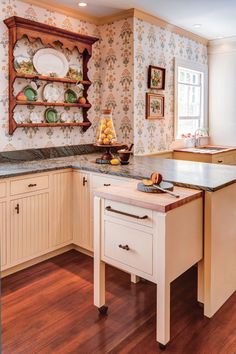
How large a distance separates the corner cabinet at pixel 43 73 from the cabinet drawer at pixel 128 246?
1.71 m

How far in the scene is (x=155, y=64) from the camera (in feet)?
13.4

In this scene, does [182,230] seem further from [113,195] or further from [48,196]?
[48,196]

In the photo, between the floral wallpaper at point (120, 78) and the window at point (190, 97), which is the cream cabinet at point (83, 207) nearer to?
the floral wallpaper at point (120, 78)

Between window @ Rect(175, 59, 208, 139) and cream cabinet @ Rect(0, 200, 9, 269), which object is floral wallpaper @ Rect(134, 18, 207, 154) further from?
cream cabinet @ Rect(0, 200, 9, 269)

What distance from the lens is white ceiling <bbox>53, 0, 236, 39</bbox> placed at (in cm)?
348

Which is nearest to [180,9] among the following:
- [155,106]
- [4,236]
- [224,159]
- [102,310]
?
[155,106]

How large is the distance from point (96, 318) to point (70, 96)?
2.45 m

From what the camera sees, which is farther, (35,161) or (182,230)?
(35,161)

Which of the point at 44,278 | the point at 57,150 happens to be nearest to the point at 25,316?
the point at 44,278

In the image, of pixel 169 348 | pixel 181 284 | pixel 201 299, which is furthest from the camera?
pixel 181 284

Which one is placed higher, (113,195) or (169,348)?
(113,195)

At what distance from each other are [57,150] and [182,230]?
2.14 metres

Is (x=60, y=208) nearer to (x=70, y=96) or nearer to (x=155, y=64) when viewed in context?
(x=70, y=96)

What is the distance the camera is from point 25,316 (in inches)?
86.5
